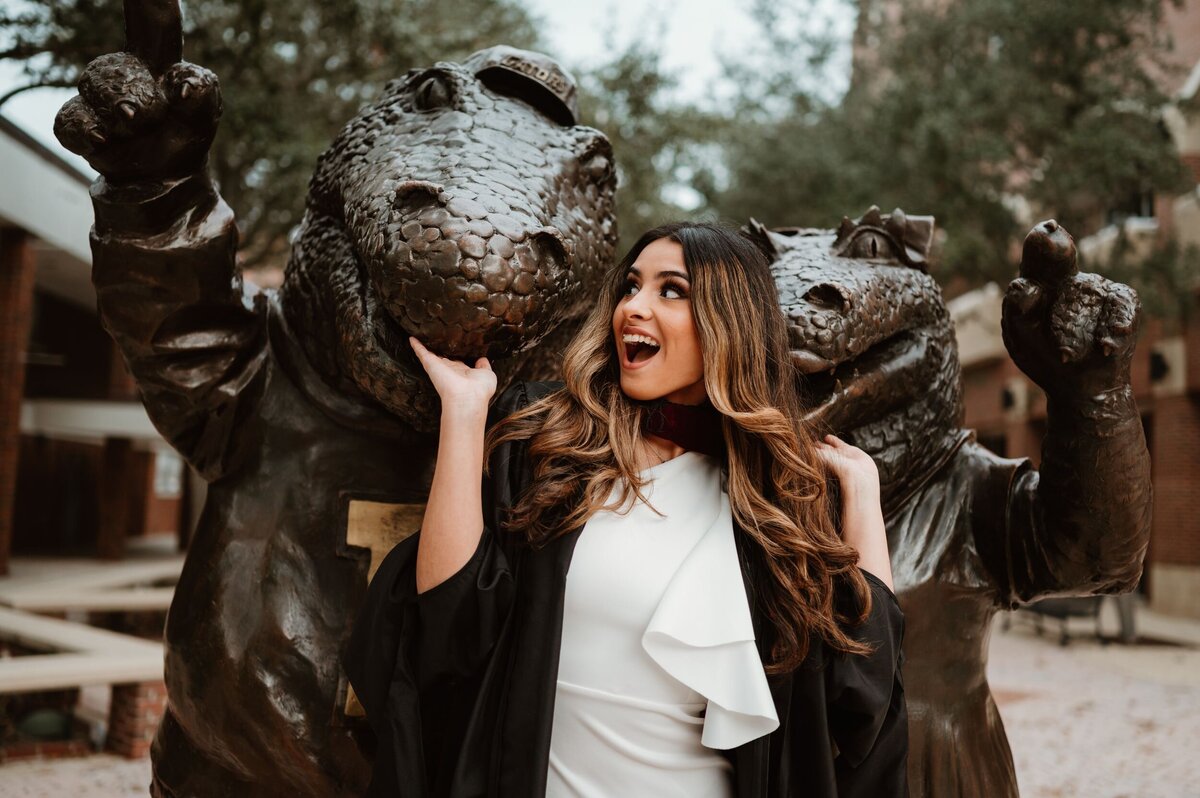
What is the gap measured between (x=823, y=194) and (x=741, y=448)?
50.6ft

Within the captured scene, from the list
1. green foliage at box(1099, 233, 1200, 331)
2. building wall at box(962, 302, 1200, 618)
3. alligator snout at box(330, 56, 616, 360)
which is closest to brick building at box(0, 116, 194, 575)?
alligator snout at box(330, 56, 616, 360)

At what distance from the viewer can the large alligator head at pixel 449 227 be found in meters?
1.53

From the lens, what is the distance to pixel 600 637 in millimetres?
1729

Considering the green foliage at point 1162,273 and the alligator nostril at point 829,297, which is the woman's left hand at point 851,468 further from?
the green foliage at point 1162,273

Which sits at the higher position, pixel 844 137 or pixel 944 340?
pixel 844 137

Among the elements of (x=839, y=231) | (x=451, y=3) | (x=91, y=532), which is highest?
(x=451, y=3)

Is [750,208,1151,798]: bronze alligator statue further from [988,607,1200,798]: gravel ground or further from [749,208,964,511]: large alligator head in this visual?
[988,607,1200,798]: gravel ground

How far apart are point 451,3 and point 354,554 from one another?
10983mm

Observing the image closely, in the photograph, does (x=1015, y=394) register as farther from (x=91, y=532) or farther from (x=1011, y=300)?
(x=91, y=532)

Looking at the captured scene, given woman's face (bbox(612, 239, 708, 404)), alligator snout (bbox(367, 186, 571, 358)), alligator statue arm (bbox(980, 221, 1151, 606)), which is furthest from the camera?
woman's face (bbox(612, 239, 708, 404))

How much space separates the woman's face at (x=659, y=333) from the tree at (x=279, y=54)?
698 centimetres

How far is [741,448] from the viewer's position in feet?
5.92

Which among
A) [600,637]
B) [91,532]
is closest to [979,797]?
[600,637]

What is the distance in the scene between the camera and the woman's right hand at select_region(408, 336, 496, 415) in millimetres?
1600
